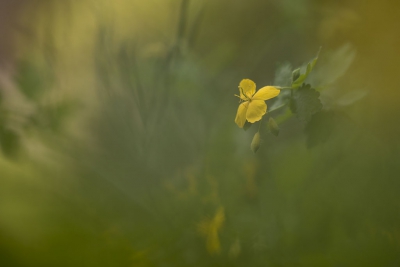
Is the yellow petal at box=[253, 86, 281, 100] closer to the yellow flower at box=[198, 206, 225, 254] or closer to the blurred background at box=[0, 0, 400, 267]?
the blurred background at box=[0, 0, 400, 267]

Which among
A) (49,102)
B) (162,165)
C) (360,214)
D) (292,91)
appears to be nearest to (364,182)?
(360,214)

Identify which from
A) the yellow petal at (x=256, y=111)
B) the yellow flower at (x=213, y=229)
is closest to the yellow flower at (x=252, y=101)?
the yellow petal at (x=256, y=111)

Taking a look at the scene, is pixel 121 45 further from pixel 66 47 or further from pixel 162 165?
pixel 162 165

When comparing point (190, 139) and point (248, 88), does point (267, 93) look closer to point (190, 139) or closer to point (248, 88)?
point (248, 88)

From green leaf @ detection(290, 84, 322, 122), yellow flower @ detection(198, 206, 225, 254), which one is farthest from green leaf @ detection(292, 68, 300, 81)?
yellow flower @ detection(198, 206, 225, 254)

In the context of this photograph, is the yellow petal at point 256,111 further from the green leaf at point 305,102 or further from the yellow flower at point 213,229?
the yellow flower at point 213,229

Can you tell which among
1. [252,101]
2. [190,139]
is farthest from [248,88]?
[190,139]
